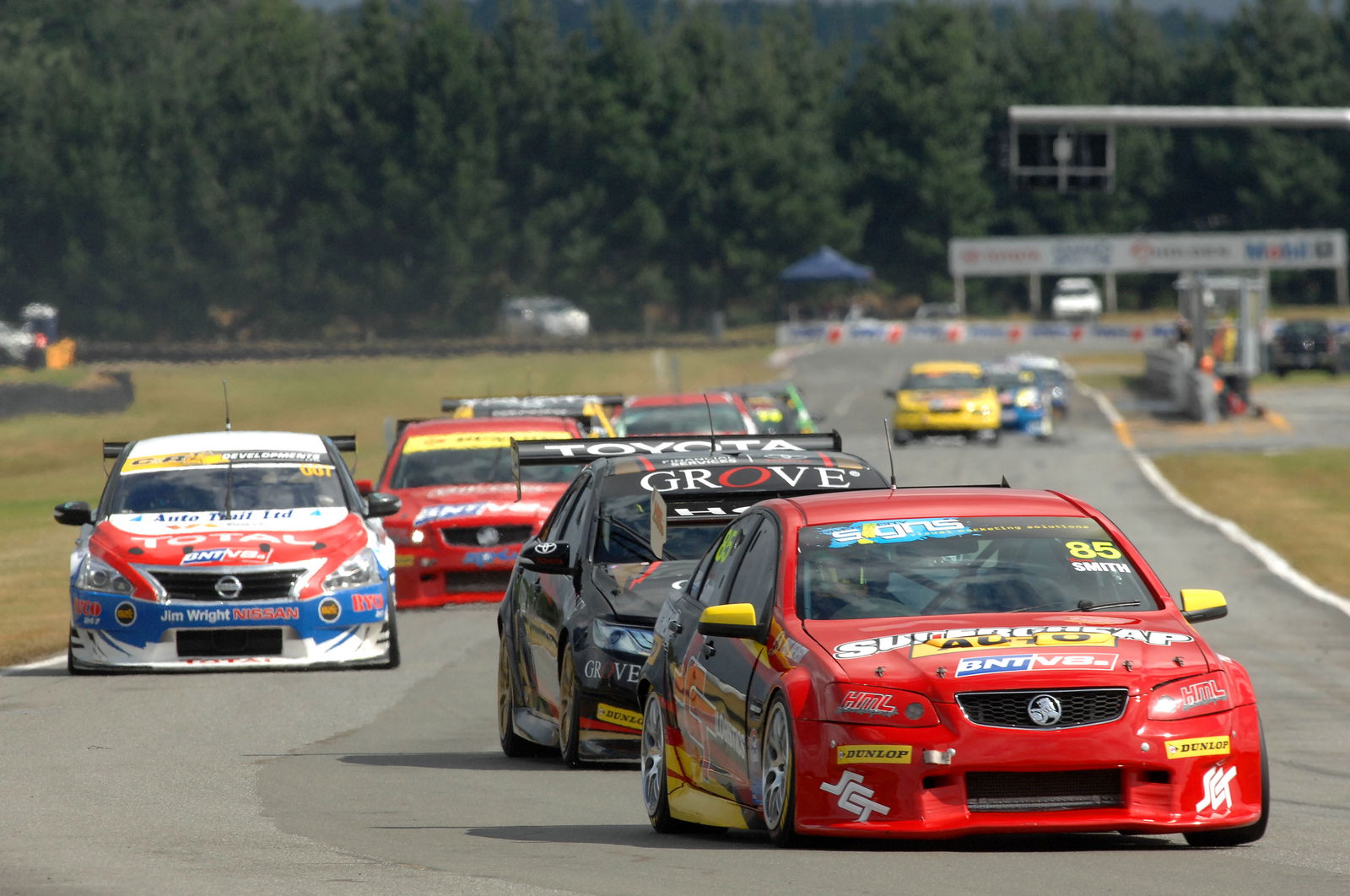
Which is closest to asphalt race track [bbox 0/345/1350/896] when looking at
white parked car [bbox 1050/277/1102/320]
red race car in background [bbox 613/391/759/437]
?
red race car in background [bbox 613/391/759/437]

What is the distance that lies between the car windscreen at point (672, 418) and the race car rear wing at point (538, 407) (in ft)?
3.20

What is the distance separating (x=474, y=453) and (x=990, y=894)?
13331 millimetres

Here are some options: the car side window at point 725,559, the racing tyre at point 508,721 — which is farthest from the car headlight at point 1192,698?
the racing tyre at point 508,721

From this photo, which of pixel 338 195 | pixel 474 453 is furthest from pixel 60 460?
pixel 338 195

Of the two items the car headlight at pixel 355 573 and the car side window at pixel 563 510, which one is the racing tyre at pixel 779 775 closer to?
the car side window at pixel 563 510

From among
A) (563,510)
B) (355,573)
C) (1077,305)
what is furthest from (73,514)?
(1077,305)

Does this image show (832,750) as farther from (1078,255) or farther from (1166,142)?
(1166,142)

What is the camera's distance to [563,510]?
11.3 metres

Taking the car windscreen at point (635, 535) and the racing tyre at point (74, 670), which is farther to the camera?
the racing tyre at point (74, 670)

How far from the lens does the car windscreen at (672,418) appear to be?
81.4 feet

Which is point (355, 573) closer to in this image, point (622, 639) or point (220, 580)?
point (220, 580)

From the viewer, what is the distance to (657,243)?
99.3 m

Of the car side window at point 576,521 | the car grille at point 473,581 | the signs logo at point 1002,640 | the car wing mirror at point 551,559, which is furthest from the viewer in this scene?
the car grille at point 473,581

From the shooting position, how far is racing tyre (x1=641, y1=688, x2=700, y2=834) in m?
7.95
